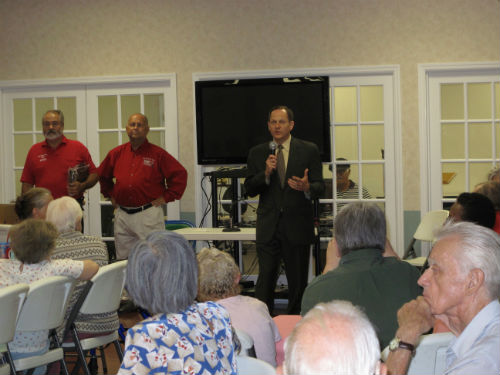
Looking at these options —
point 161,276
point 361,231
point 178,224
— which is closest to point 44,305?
point 161,276

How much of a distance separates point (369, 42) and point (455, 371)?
18.7 ft

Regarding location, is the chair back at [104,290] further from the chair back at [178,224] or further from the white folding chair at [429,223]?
the white folding chair at [429,223]

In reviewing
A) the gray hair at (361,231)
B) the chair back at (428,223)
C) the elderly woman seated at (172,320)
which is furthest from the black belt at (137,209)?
the elderly woman seated at (172,320)

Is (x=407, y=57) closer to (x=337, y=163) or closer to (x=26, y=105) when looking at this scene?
(x=337, y=163)

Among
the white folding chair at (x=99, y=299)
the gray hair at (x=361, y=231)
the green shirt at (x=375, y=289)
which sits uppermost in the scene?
the gray hair at (x=361, y=231)

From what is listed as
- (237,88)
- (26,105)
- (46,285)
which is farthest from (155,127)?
(46,285)

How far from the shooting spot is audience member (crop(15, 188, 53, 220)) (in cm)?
483

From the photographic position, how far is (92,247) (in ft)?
13.9

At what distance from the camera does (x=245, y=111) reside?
7414 millimetres

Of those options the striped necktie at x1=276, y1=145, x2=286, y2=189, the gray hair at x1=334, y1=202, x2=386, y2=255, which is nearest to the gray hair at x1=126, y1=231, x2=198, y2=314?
the gray hair at x1=334, y1=202, x2=386, y2=255

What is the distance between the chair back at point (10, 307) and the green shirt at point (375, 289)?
53.9 inches

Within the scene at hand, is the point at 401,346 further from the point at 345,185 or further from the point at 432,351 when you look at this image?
the point at 345,185

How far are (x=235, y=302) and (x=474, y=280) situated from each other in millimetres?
1217

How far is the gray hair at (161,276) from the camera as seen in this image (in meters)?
2.22
